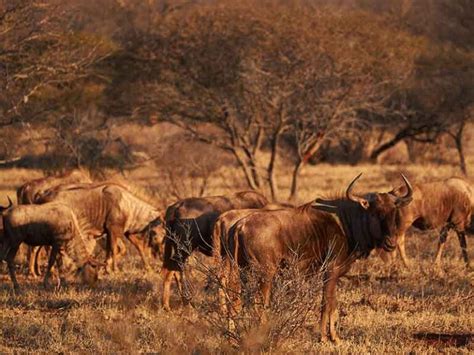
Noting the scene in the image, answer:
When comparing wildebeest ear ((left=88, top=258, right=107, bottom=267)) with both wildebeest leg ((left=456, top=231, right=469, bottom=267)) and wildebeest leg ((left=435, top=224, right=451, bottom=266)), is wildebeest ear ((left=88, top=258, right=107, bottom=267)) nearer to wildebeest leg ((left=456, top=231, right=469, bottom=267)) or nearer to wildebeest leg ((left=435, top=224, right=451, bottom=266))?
wildebeest leg ((left=435, top=224, right=451, bottom=266))

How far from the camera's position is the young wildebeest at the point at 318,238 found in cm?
838

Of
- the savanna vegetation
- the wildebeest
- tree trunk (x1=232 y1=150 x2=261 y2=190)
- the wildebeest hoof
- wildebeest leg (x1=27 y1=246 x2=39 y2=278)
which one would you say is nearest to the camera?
the savanna vegetation

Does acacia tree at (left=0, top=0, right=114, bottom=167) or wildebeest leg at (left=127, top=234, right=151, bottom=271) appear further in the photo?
acacia tree at (left=0, top=0, right=114, bottom=167)

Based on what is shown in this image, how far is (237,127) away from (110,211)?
29.2ft

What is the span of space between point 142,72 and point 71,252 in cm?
→ 979

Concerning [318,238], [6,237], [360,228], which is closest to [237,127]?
[6,237]

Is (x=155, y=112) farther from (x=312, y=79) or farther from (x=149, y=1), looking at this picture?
(x=149, y=1)

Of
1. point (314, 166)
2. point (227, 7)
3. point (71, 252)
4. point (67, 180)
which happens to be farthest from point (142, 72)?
point (314, 166)

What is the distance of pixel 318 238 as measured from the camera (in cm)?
860

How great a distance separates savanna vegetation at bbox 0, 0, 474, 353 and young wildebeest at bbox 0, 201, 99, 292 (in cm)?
43

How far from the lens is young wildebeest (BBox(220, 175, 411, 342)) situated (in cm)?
838

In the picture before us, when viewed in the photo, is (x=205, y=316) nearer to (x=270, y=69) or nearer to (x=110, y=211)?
(x=110, y=211)

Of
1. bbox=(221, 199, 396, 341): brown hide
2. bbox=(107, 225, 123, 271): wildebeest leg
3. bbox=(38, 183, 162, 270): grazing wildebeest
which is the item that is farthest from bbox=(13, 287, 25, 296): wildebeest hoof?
bbox=(221, 199, 396, 341): brown hide

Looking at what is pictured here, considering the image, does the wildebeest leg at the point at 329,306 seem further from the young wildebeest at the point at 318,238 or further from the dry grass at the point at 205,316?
the dry grass at the point at 205,316
